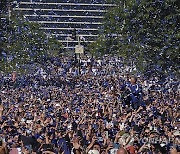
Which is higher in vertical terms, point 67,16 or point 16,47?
point 16,47

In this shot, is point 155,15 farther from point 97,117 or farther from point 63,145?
point 63,145

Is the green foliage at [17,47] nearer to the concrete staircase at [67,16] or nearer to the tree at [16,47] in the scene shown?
the tree at [16,47]

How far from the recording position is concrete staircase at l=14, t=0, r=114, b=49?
131875 mm

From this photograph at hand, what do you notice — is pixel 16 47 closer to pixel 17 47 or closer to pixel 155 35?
pixel 17 47

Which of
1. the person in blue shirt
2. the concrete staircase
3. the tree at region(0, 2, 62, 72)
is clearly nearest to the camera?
the person in blue shirt

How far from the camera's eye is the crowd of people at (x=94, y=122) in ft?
58.1

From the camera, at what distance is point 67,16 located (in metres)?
136

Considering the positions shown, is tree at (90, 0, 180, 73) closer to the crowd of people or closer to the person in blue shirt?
the crowd of people

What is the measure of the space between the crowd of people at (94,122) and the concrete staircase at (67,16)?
9481cm

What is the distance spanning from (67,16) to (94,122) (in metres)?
114

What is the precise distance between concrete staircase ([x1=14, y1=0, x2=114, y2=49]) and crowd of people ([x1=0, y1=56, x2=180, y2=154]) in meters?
94.8

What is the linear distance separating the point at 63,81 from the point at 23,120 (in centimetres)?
2227

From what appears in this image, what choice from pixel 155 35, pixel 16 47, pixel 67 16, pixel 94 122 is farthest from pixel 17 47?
pixel 67 16

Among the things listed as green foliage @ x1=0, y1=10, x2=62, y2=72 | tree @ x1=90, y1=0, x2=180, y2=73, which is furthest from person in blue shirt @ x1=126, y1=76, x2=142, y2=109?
green foliage @ x1=0, y1=10, x2=62, y2=72
